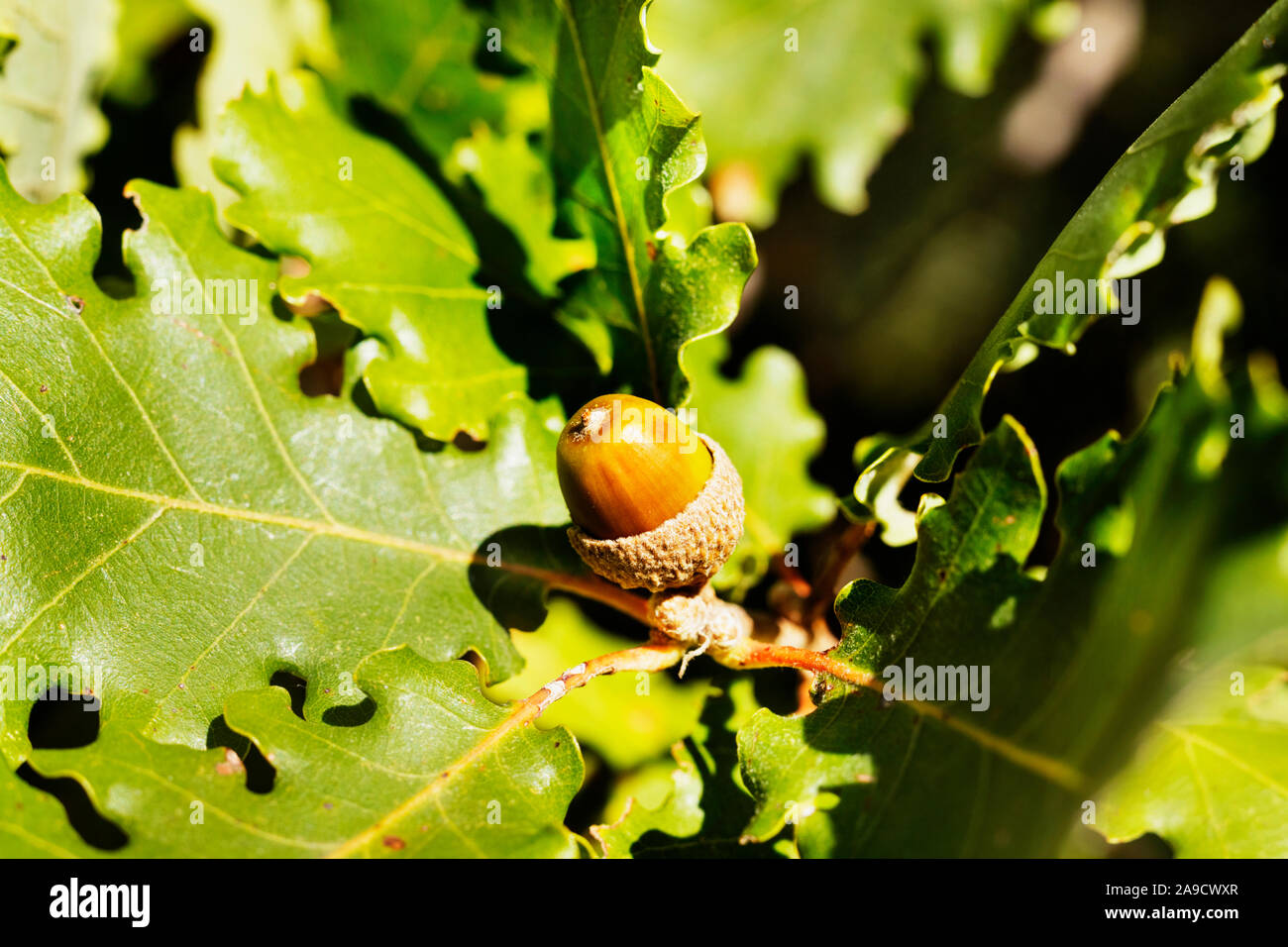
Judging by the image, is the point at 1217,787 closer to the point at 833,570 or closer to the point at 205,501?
the point at 833,570

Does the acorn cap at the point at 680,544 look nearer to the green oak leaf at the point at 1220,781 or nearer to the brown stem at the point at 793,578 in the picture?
the brown stem at the point at 793,578

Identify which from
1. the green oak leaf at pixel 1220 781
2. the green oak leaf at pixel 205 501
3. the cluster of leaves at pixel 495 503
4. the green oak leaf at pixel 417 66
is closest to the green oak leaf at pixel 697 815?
the cluster of leaves at pixel 495 503

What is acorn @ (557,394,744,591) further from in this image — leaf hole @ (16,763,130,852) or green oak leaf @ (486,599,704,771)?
leaf hole @ (16,763,130,852)

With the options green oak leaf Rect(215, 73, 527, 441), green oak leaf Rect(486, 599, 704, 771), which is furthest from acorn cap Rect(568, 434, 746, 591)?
green oak leaf Rect(486, 599, 704, 771)

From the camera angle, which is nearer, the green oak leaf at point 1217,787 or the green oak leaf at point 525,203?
the green oak leaf at point 1217,787

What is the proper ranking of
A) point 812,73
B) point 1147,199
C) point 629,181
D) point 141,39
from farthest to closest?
point 812,73, point 141,39, point 629,181, point 1147,199

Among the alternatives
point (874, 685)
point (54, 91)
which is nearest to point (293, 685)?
point (874, 685)
